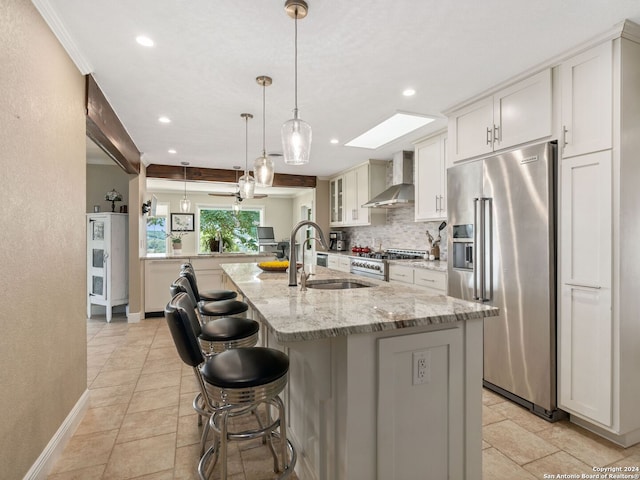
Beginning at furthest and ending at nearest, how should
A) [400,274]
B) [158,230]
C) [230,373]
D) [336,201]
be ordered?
[158,230] < [336,201] < [400,274] < [230,373]

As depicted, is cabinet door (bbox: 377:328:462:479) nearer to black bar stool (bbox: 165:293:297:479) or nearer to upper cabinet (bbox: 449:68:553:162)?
black bar stool (bbox: 165:293:297:479)

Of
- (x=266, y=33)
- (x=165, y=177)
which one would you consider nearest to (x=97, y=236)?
(x=165, y=177)

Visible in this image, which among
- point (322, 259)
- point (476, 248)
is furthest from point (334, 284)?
point (322, 259)

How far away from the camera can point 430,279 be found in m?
3.37

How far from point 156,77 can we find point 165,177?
330cm

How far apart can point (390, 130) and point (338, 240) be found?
2.92m

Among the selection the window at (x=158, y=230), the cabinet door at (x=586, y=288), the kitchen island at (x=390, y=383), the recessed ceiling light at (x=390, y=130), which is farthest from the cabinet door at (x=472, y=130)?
the window at (x=158, y=230)

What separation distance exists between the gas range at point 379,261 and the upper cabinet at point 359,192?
23.9 inches

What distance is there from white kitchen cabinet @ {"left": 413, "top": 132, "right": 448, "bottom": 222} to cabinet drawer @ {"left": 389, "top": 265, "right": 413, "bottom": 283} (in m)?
0.65

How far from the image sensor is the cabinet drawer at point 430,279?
3.20 meters

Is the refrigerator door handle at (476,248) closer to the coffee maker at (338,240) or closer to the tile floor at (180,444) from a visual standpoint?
the tile floor at (180,444)

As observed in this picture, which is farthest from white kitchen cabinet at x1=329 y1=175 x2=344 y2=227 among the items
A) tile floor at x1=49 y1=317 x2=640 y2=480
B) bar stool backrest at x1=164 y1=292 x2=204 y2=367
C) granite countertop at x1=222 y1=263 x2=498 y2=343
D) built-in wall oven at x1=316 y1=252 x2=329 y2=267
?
bar stool backrest at x1=164 y1=292 x2=204 y2=367

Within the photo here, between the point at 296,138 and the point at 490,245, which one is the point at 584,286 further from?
the point at 296,138

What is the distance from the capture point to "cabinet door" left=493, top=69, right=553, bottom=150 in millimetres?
2291
